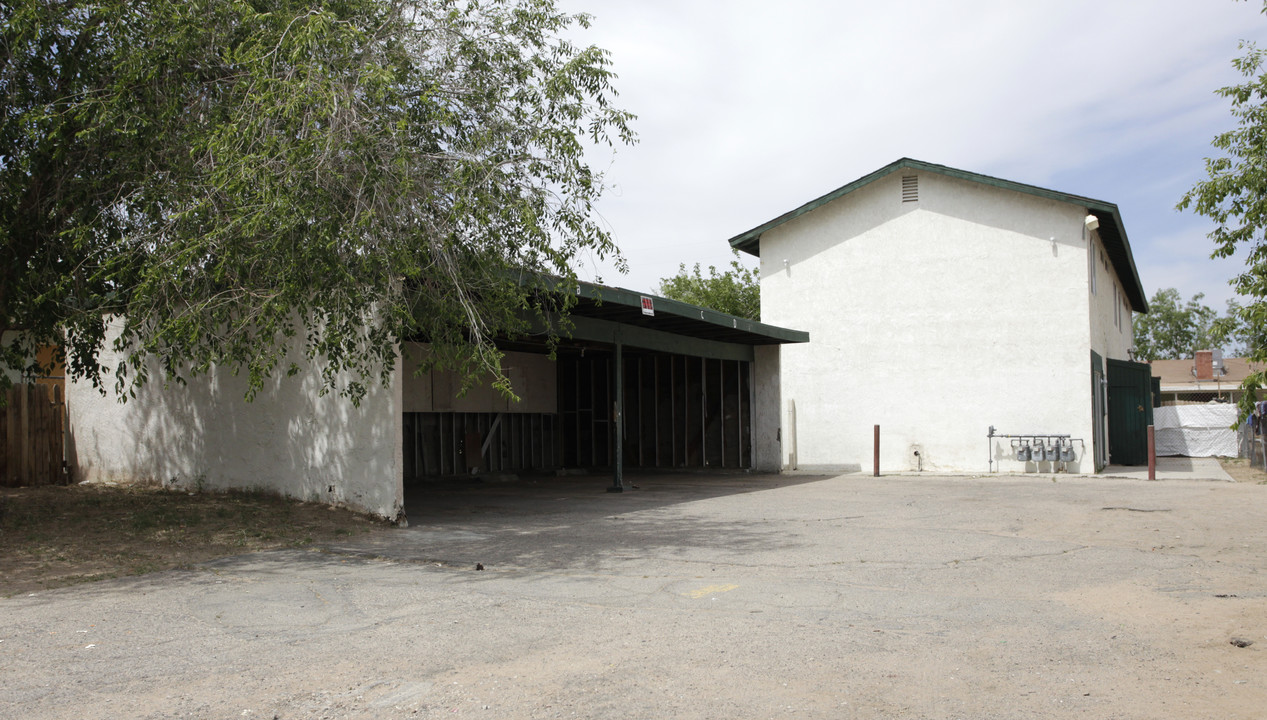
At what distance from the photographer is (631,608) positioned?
22.2 feet

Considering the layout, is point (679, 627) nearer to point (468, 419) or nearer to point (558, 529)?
point (558, 529)

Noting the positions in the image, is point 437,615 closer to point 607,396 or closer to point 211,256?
point 211,256

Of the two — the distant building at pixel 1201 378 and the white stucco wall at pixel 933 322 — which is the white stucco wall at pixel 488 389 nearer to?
the white stucco wall at pixel 933 322

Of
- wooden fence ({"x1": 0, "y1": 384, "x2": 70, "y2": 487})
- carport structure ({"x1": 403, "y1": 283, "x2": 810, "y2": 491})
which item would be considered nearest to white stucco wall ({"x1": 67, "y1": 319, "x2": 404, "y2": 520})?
wooden fence ({"x1": 0, "y1": 384, "x2": 70, "y2": 487})

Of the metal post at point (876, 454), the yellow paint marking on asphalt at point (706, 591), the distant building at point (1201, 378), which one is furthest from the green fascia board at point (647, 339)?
the distant building at point (1201, 378)

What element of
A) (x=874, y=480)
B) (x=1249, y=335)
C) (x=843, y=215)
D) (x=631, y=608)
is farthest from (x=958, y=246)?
(x=631, y=608)

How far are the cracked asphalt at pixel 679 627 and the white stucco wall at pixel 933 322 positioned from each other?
30.5 feet

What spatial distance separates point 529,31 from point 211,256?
430 centimetres

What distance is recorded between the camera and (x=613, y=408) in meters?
20.8

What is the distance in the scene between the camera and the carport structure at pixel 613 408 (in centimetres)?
2027

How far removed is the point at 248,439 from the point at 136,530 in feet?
9.39

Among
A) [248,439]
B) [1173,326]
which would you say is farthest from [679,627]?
[1173,326]

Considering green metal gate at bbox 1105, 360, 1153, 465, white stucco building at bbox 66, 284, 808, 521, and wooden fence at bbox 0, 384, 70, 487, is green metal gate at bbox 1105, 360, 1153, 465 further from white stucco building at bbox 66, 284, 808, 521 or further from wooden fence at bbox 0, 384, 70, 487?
wooden fence at bbox 0, 384, 70, 487

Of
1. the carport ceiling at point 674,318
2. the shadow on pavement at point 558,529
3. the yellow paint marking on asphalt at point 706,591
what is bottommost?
the shadow on pavement at point 558,529
